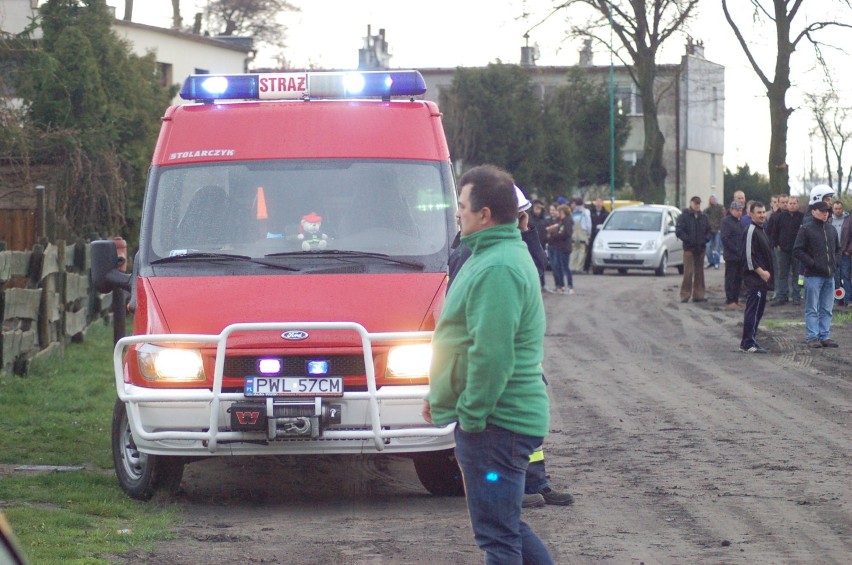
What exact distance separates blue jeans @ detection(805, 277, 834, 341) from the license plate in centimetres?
1111

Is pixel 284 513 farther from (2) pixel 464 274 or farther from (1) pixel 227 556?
(2) pixel 464 274

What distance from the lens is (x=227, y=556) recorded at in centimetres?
691

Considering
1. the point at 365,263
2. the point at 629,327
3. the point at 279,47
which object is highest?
the point at 279,47

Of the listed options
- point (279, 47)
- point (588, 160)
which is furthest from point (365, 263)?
point (588, 160)

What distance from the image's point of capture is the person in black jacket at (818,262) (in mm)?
17109

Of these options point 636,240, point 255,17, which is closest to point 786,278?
point 636,240

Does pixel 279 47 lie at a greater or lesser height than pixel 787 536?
greater

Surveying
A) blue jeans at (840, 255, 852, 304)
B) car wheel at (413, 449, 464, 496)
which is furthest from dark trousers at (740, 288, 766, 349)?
car wheel at (413, 449, 464, 496)

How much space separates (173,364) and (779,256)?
17897mm

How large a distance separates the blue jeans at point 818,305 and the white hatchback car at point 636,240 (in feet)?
50.8

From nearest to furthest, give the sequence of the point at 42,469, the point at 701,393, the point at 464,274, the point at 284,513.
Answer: the point at 464,274
the point at 284,513
the point at 42,469
the point at 701,393

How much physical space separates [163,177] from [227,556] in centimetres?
279

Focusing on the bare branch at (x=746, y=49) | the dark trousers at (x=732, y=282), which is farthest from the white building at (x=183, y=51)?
the dark trousers at (x=732, y=282)

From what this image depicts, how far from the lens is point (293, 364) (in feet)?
25.1
